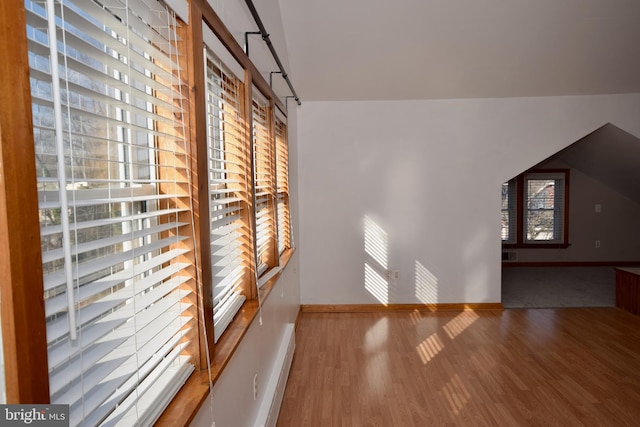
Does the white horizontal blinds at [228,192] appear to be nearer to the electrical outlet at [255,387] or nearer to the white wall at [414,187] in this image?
the electrical outlet at [255,387]

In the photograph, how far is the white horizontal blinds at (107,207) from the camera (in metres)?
0.71

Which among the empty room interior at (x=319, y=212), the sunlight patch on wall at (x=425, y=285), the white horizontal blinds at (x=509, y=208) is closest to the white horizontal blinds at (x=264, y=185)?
the empty room interior at (x=319, y=212)

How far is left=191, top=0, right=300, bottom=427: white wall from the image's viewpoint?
1.52 metres

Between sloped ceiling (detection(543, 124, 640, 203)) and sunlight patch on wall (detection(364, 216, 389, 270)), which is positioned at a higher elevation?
sloped ceiling (detection(543, 124, 640, 203))

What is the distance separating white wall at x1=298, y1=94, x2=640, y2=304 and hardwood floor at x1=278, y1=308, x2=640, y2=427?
470 mm

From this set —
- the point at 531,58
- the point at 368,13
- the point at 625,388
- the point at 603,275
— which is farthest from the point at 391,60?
the point at 603,275

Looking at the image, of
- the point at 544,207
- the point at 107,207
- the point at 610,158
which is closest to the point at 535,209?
the point at 544,207

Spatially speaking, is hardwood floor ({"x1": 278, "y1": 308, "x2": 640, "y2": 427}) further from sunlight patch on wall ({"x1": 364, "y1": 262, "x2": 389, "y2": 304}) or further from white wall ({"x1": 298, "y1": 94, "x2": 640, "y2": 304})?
white wall ({"x1": 298, "y1": 94, "x2": 640, "y2": 304})

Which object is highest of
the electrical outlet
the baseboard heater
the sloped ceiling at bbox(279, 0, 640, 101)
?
the sloped ceiling at bbox(279, 0, 640, 101)

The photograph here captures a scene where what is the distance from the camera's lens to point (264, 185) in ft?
9.52

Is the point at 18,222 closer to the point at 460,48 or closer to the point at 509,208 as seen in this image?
the point at 460,48

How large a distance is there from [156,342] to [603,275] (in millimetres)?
7101

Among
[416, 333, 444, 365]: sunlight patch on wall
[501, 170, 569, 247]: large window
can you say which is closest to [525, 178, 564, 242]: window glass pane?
[501, 170, 569, 247]: large window

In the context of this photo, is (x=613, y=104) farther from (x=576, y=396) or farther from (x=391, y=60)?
(x=576, y=396)
